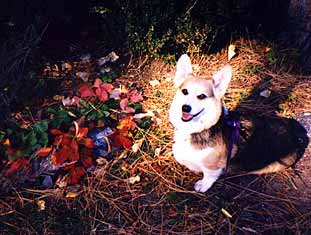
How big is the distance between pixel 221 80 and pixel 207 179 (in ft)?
2.62

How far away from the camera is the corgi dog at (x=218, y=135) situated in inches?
113

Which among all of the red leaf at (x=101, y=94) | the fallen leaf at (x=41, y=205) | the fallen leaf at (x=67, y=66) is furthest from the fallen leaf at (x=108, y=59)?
the fallen leaf at (x=41, y=205)

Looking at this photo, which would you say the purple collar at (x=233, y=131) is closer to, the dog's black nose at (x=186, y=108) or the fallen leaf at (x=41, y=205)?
the dog's black nose at (x=186, y=108)

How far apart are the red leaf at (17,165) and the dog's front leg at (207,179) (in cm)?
136

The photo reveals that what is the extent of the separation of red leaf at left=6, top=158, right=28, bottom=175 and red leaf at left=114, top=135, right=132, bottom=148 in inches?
30.2

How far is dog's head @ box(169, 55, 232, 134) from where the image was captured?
9.32 ft

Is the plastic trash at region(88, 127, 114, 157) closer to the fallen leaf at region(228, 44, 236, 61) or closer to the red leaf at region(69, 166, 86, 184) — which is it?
the red leaf at region(69, 166, 86, 184)

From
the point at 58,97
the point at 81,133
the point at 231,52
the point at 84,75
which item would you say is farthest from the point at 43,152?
the point at 231,52

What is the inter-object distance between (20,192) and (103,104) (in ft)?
3.36

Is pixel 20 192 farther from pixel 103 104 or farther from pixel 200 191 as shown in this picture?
pixel 200 191

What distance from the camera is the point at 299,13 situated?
402 centimetres

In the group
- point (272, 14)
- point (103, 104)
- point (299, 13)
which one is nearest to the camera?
point (103, 104)

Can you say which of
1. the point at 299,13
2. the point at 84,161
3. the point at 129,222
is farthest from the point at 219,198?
Result: the point at 299,13

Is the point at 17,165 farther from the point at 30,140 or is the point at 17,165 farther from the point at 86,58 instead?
the point at 86,58
